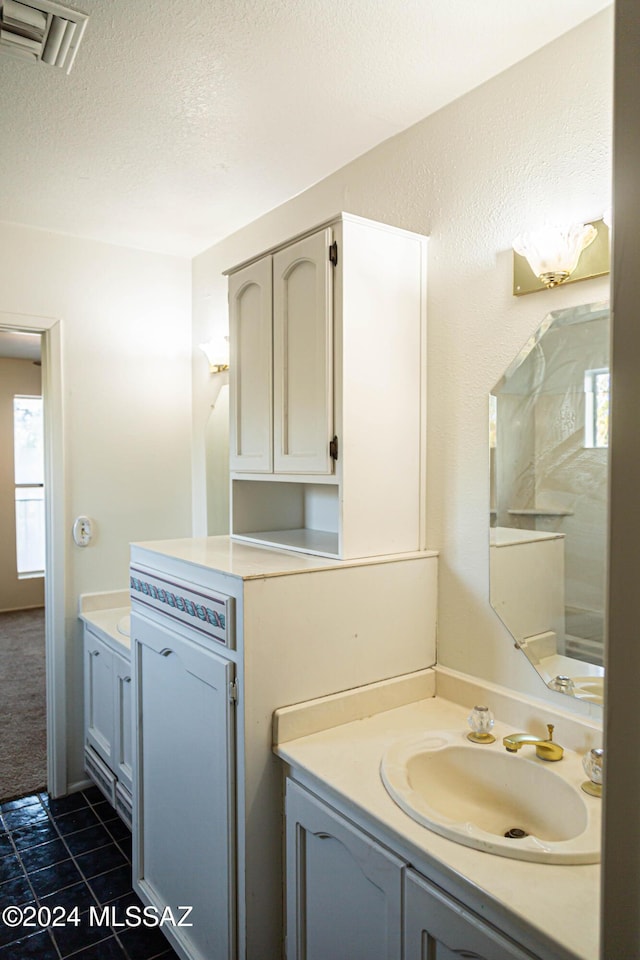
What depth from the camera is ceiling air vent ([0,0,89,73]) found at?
1359 millimetres

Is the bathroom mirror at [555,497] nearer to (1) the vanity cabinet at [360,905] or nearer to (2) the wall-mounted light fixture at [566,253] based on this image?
(2) the wall-mounted light fixture at [566,253]

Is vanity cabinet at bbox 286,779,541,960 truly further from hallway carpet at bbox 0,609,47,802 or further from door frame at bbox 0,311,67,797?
hallway carpet at bbox 0,609,47,802

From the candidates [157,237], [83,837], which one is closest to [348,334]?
[157,237]

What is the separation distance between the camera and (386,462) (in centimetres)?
173

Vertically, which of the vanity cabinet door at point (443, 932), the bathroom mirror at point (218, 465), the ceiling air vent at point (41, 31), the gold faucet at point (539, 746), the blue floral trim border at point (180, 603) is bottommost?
the vanity cabinet door at point (443, 932)

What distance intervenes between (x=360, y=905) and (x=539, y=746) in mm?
509

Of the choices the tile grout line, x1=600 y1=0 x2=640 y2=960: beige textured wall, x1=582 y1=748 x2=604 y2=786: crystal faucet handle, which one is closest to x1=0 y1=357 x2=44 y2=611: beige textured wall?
the tile grout line

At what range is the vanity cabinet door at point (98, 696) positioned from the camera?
8.35 feet

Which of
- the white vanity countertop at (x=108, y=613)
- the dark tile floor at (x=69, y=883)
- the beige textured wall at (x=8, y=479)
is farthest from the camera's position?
the beige textured wall at (x=8, y=479)

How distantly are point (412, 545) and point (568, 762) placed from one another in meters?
0.69

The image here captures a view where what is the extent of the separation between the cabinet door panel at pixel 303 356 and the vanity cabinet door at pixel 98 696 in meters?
1.32

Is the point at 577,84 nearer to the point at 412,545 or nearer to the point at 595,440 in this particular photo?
the point at 595,440

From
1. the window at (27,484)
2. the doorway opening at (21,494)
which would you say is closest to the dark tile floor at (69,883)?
the doorway opening at (21,494)

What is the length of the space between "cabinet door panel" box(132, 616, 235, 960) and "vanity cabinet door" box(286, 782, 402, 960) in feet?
0.64
